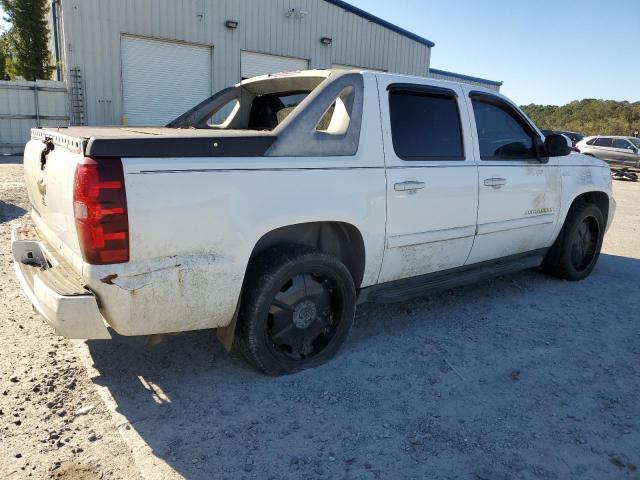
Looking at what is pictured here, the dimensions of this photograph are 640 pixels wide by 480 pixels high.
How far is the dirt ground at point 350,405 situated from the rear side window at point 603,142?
808 inches

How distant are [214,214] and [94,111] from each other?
1360 cm

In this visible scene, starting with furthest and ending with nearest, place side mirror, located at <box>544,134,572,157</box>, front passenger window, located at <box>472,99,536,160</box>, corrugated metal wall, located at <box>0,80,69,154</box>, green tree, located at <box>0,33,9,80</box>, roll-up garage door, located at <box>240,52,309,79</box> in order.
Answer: green tree, located at <box>0,33,9,80</box> → roll-up garage door, located at <box>240,52,309,79</box> → corrugated metal wall, located at <box>0,80,69,154</box> → side mirror, located at <box>544,134,572,157</box> → front passenger window, located at <box>472,99,536,160</box>

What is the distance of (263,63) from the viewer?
17.4 meters

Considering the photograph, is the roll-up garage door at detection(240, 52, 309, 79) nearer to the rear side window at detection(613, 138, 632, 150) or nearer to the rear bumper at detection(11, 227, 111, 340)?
the rear side window at detection(613, 138, 632, 150)

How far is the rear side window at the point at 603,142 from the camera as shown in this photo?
21.6 metres

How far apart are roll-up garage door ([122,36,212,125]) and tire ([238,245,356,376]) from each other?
1349cm

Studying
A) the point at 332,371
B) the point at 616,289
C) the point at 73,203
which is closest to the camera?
the point at 73,203

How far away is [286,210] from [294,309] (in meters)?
0.65

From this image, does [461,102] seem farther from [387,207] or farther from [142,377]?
[142,377]

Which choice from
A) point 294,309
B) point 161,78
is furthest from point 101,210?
point 161,78

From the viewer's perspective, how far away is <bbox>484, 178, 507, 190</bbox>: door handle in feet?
13.1

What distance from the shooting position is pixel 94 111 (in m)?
14.3

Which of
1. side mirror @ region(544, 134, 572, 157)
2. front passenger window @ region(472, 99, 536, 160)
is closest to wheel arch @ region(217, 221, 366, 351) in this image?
front passenger window @ region(472, 99, 536, 160)

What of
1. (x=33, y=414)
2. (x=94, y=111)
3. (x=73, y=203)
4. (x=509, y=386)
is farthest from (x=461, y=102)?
(x=94, y=111)
